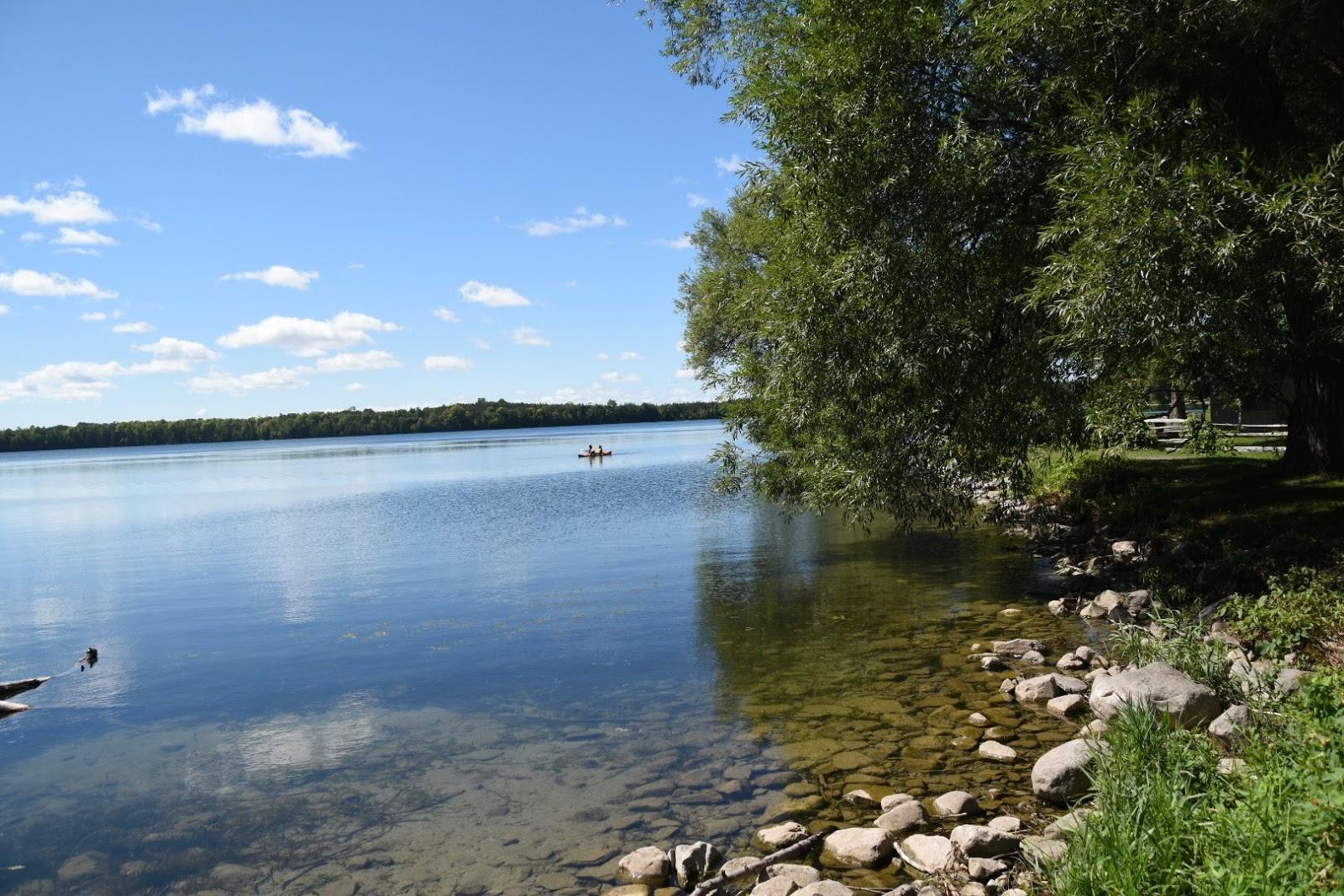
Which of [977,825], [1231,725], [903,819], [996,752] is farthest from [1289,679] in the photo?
[903,819]

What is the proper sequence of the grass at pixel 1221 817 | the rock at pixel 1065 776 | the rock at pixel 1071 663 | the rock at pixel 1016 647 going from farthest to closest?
the rock at pixel 1016 647
the rock at pixel 1071 663
the rock at pixel 1065 776
the grass at pixel 1221 817

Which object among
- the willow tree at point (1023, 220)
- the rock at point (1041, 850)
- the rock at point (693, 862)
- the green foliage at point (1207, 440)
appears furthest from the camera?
the green foliage at point (1207, 440)

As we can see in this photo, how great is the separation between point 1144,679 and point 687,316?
30312 millimetres

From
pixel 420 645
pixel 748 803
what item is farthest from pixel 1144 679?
pixel 420 645

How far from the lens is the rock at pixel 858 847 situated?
7289 mm

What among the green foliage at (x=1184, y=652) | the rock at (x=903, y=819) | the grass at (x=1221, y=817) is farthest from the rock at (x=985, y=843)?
the green foliage at (x=1184, y=652)

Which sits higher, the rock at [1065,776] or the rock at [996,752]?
the rock at [1065,776]

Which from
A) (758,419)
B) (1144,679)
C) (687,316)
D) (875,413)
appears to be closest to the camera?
(1144,679)

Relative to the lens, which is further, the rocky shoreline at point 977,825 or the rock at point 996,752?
the rock at point 996,752

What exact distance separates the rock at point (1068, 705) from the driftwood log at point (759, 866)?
3.87 m

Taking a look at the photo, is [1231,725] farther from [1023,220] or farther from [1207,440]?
[1207,440]

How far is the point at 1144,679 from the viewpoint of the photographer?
28.5 feet

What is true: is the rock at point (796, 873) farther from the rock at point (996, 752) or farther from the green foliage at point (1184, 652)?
the green foliage at point (1184, 652)

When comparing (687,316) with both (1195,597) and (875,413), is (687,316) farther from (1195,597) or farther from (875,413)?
(1195,597)
